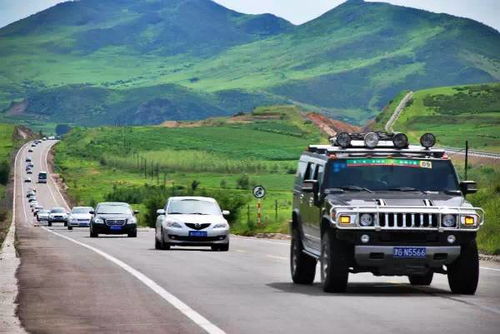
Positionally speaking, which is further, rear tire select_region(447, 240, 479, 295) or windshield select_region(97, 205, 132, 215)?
windshield select_region(97, 205, 132, 215)

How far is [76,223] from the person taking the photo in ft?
266

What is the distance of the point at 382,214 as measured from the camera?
20172 mm

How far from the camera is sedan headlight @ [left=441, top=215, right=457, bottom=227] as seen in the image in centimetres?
2017

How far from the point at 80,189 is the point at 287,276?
166577mm

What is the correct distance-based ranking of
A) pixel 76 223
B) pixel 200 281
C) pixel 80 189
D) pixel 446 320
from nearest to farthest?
pixel 446 320
pixel 200 281
pixel 76 223
pixel 80 189

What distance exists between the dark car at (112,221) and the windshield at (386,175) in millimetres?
34881

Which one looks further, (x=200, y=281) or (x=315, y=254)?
(x=200, y=281)

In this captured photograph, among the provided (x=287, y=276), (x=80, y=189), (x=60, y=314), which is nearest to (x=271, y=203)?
(x=80, y=189)

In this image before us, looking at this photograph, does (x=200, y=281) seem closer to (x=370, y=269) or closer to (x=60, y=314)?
(x=370, y=269)

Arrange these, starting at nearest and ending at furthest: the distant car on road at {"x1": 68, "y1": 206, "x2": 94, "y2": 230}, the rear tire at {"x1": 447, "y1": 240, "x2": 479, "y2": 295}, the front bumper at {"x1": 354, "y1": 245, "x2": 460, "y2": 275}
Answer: the front bumper at {"x1": 354, "y1": 245, "x2": 460, "y2": 275} → the rear tire at {"x1": 447, "y1": 240, "x2": 479, "y2": 295} → the distant car on road at {"x1": 68, "y1": 206, "x2": 94, "y2": 230}

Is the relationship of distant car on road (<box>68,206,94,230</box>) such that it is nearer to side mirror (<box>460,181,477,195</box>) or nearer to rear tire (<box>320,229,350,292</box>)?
side mirror (<box>460,181,477,195</box>)

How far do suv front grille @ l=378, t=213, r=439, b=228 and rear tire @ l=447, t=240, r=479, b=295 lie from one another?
63 centimetres

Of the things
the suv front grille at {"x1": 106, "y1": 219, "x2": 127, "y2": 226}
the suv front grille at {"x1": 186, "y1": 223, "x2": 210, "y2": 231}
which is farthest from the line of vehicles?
the suv front grille at {"x1": 106, "y1": 219, "x2": 127, "y2": 226}

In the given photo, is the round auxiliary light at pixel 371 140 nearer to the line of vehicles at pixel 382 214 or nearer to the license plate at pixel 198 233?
the line of vehicles at pixel 382 214
